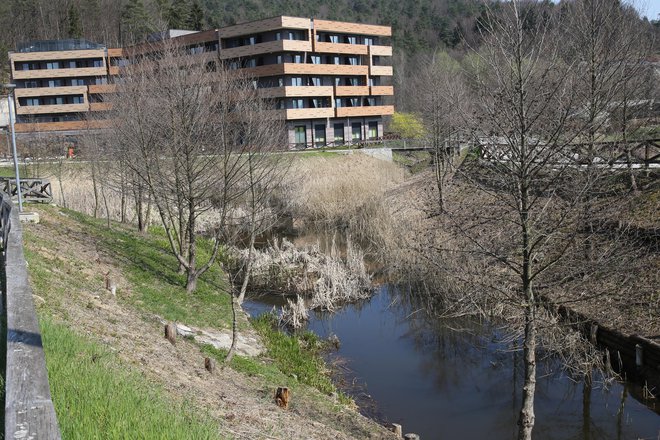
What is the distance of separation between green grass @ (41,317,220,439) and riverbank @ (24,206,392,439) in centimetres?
2

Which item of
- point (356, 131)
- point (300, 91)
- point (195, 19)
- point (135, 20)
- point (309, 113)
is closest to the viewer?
point (300, 91)

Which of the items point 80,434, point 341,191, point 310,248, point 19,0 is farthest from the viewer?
point 19,0

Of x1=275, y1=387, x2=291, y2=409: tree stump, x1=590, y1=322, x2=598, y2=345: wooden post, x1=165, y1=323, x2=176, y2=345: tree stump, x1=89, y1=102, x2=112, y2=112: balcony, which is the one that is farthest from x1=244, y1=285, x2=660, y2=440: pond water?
x1=89, y1=102, x2=112, y2=112: balcony

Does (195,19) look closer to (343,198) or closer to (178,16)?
(178,16)

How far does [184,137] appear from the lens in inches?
667

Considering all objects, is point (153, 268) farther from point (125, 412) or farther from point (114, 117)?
point (125, 412)

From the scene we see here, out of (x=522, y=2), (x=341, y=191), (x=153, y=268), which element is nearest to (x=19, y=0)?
(x=341, y=191)

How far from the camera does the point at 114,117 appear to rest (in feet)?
76.3

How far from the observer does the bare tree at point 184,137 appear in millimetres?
17078

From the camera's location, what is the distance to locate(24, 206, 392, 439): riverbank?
19.0 ft

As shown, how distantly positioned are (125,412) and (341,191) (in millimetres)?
27113

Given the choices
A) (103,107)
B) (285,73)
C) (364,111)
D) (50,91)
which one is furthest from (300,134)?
(50,91)

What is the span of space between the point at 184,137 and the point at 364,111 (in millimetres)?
48591

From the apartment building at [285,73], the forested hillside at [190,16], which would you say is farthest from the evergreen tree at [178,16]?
the apartment building at [285,73]
